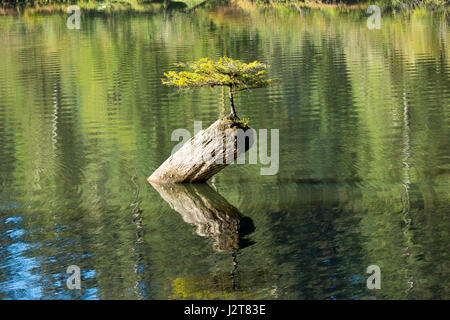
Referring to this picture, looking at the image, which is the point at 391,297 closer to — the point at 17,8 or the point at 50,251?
the point at 50,251

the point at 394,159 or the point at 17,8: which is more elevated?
the point at 17,8

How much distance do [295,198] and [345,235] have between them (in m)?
3.49

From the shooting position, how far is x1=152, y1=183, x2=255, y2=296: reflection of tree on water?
18.0 m

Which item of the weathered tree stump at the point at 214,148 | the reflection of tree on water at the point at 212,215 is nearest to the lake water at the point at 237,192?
the reflection of tree on water at the point at 212,215

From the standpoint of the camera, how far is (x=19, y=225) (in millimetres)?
19953

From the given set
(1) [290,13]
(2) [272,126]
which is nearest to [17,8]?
(1) [290,13]

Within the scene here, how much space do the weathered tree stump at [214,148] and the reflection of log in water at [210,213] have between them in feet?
2.29

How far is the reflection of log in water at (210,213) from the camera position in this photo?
60.3 ft

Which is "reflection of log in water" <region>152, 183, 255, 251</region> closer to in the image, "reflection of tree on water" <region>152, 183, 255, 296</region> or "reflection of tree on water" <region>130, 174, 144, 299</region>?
"reflection of tree on water" <region>152, 183, 255, 296</region>

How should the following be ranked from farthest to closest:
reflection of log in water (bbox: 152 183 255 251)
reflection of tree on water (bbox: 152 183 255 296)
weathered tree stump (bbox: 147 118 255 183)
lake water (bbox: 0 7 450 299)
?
weathered tree stump (bbox: 147 118 255 183), reflection of log in water (bbox: 152 183 255 251), reflection of tree on water (bbox: 152 183 255 296), lake water (bbox: 0 7 450 299)

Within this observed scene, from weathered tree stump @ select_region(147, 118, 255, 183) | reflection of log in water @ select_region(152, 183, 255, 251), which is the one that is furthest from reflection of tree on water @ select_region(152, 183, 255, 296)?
weathered tree stump @ select_region(147, 118, 255, 183)

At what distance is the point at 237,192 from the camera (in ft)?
73.7

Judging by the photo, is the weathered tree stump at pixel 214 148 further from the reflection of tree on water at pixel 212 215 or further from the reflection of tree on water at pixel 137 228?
the reflection of tree on water at pixel 137 228

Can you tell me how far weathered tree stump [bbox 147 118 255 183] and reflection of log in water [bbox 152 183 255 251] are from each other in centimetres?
70
